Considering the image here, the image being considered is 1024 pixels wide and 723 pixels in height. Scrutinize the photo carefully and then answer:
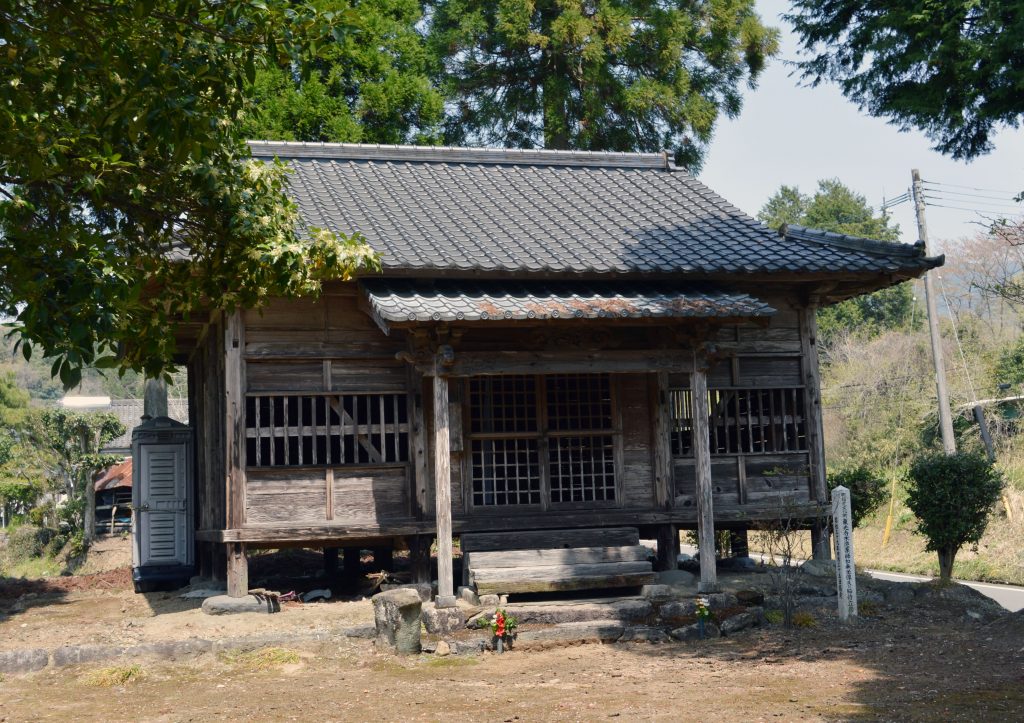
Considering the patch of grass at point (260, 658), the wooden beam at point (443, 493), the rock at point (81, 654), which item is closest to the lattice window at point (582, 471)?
the wooden beam at point (443, 493)

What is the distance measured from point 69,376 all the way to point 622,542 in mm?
9055

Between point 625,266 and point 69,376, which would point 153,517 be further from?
point 69,376

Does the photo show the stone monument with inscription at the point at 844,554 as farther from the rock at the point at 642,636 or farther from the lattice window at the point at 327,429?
the lattice window at the point at 327,429

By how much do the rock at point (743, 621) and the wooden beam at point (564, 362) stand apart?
290 centimetres

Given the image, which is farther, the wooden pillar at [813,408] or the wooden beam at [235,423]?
the wooden pillar at [813,408]

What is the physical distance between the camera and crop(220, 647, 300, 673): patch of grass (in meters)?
10.3

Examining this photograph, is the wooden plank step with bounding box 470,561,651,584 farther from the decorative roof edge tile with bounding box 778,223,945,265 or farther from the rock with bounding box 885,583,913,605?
the decorative roof edge tile with bounding box 778,223,945,265

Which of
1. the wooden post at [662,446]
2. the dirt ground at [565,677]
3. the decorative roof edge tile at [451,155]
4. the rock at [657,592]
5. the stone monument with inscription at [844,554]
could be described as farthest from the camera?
the decorative roof edge tile at [451,155]

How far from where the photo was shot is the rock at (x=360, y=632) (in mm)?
11133

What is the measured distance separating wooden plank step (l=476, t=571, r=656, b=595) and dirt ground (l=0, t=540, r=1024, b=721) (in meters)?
1.12

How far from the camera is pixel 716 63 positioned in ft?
82.5

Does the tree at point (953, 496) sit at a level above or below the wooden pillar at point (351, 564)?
above

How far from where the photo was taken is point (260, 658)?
10414 mm

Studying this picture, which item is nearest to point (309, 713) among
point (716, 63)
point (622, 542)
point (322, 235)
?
point (322, 235)
